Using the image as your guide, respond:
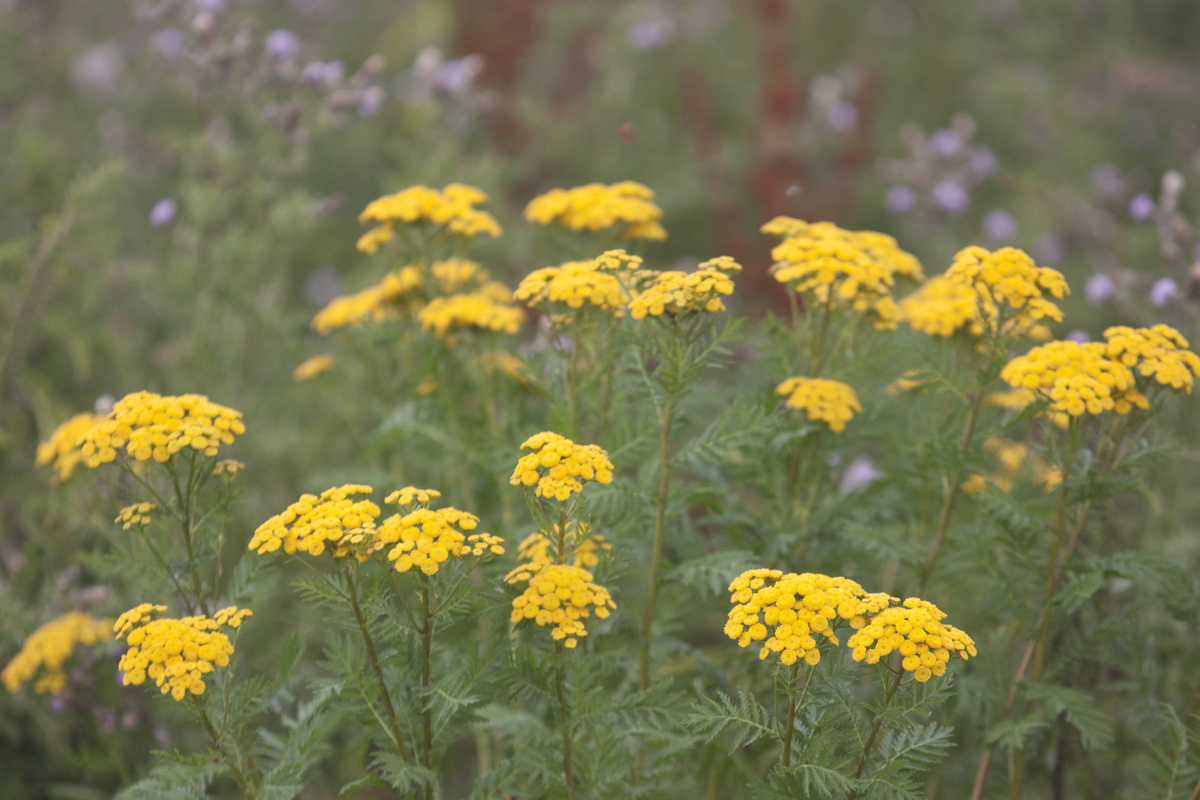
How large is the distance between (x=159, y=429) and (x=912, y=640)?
150 cm

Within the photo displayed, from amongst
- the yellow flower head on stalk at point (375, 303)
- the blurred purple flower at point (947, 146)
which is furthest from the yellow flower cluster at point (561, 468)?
the blurred purple flower at point (947, 146)

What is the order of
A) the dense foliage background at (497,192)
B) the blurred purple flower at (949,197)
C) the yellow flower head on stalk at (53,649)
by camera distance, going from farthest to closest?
the blurred purple flower at (949,197), the dense foliage background at (497,192), the yellow flower head on stalk at (53,649)

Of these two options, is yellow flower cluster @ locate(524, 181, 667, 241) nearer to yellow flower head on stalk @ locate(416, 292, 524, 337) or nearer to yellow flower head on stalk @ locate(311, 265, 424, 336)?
yellow flower head on stalk @ locate(416, 292, 524, 337)

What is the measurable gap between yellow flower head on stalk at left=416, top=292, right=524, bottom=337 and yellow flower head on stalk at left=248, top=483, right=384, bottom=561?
2.42 feet

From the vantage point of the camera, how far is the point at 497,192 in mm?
5523

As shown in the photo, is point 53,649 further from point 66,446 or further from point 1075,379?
point 1075,379

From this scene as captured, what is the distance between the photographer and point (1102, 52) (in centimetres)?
690

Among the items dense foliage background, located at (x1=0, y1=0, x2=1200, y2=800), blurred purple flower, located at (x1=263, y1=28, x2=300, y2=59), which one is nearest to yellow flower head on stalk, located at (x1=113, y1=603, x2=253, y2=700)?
dense foliage background, located at (x1=0, y1=0, x2=1200, y2=800)

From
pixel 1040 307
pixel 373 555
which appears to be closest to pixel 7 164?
pixel 373 555

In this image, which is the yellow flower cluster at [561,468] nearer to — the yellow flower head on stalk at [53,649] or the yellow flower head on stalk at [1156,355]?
the yellow flower head on stalk at [1156,355]

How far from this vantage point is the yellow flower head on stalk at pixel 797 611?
160 cm

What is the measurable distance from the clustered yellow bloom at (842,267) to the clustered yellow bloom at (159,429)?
1.28 metres

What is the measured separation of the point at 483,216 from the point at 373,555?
113 cm

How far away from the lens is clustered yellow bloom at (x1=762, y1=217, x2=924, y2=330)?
7.11 feet
